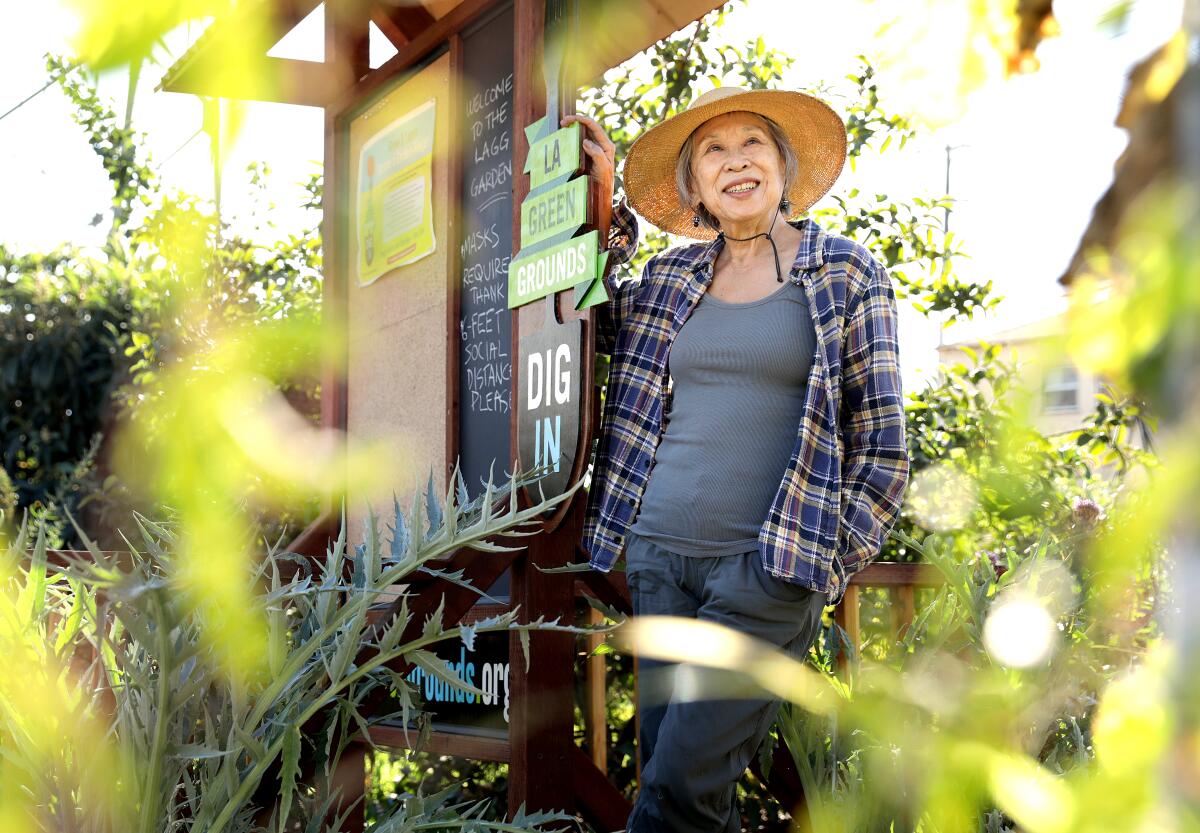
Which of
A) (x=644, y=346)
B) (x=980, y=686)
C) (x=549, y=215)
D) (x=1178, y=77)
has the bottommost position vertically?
(x=980, y=686)

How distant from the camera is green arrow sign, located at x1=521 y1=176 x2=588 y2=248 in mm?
2475

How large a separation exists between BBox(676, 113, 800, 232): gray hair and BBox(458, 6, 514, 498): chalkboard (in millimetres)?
742

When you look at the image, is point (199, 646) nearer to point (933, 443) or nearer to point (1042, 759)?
point (1042, 759)

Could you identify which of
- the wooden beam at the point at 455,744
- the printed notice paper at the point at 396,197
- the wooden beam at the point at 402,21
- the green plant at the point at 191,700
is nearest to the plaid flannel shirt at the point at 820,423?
the green plant at the point at 191,700

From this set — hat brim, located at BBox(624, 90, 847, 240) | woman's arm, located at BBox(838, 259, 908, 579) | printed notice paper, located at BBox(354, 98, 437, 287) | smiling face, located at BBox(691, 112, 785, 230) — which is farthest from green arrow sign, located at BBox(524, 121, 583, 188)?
printed notice paper, located at BBox(354, 98, 437, 287)

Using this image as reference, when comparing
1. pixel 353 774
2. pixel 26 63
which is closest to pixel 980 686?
pixel 26 63

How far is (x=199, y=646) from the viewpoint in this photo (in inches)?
50.9

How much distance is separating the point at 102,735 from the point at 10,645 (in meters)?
0.18

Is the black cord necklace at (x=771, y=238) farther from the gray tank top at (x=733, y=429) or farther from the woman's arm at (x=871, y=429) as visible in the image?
the woman's arm at (x=871, y=429)

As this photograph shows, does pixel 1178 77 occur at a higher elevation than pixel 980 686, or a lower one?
higher

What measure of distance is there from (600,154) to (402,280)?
1.31m

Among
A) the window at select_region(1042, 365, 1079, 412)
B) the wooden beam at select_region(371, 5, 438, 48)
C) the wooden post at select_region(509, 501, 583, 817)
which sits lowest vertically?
the wooden post at select_region(509, 501, 583, 817)

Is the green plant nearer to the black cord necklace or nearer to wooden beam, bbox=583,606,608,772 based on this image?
the black cord necklace

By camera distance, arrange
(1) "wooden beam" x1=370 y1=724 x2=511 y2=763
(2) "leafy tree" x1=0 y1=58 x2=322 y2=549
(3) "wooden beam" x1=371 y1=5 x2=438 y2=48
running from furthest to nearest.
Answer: (2) "leafy tree" x1=0 y1=58 x2=322 y2=549, (3) "wooden beam" x1=371 y1=5 x2=438 y2=48, (1) "wooden beam" x1=370 y1=724 x2=511 y2=763
